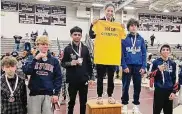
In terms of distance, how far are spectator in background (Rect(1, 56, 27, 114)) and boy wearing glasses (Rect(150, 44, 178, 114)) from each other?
1.81 meters

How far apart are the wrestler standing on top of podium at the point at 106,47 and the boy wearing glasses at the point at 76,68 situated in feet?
1.04

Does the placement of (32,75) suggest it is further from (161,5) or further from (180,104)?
(161,5)

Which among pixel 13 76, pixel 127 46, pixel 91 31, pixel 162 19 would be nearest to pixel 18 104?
pixel 13 76

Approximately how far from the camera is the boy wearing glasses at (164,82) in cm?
372

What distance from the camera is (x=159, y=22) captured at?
67.8 feet

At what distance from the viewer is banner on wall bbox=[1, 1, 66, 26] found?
1722 centimetres

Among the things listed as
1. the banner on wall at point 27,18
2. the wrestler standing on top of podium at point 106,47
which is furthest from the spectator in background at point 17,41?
the wrestler standing on top of podium at point 106,47

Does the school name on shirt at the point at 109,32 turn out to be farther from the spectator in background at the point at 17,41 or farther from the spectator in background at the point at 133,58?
the spectator in background at the point at 17,41

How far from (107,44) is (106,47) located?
2.0 inches

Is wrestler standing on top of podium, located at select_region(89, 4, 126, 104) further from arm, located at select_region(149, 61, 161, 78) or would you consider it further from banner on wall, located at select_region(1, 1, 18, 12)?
banner on wall, located at select_region(1, 1, 18, 12)

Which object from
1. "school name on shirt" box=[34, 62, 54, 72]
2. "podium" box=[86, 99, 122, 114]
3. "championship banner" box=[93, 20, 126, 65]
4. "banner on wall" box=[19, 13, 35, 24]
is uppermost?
"banner on wall" box=[19, 13, 35, 24]

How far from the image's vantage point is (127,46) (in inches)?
171

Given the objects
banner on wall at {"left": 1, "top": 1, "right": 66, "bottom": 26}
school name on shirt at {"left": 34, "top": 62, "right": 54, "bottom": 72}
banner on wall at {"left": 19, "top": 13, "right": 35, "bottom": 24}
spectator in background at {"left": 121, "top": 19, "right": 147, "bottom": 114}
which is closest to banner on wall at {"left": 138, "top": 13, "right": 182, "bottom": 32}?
banner on wall at {"left": 1, "top": 1, "right": 66, "bottom": 26}

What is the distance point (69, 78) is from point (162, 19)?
1813 cm
